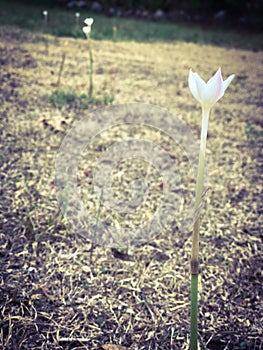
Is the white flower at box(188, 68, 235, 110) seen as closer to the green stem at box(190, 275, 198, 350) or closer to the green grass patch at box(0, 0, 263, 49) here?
the green stem at box(190, 275, 198, 350)

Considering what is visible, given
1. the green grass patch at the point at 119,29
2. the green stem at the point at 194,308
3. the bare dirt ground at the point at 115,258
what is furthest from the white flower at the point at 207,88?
the green grass patch at the point at 119,29

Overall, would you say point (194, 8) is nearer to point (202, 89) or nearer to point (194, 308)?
point (202, 89)

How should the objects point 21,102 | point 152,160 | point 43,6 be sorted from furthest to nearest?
1. point 43,6
2. point 21,102
3. point 152,160

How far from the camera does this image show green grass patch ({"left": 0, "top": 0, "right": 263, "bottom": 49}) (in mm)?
4535

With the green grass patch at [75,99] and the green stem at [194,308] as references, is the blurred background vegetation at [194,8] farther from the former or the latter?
the green stem at [194,308]

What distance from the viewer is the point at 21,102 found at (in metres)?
2.61

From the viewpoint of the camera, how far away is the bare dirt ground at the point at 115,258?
4.26 feet

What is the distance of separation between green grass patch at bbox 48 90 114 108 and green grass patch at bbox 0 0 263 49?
1.78 metres

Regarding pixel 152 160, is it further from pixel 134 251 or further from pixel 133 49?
pixel 133 49

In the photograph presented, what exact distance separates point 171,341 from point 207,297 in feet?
0.83

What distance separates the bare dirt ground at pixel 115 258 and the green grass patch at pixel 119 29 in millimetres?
1870

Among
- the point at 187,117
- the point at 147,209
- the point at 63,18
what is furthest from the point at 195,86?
the point at 63,18

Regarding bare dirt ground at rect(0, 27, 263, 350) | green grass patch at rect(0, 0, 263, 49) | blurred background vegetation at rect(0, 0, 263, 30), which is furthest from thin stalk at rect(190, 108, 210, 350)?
blurred background vegetation at rect(0, 0, 263, 30)

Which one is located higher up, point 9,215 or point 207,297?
point 9,215
